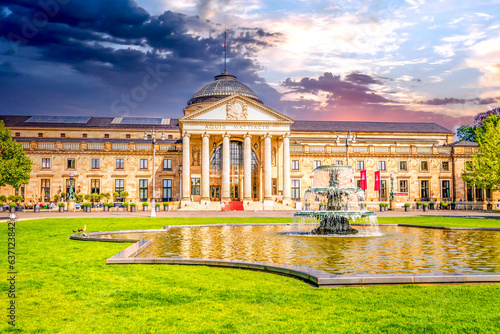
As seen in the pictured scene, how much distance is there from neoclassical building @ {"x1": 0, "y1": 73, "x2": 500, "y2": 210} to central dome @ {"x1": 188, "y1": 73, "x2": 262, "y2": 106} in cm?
39

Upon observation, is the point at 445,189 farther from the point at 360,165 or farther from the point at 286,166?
the point at 286,166

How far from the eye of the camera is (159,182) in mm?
76562

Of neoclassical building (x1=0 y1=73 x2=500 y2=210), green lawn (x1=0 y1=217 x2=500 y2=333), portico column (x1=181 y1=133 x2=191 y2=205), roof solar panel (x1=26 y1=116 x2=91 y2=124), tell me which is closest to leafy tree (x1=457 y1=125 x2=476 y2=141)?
neoclassical building (x1=0 y1=73 x2=500 y2=210)

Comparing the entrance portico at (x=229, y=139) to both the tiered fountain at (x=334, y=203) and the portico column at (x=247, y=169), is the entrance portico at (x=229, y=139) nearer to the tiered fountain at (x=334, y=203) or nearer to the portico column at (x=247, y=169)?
the portico column at (x=247, y=169)

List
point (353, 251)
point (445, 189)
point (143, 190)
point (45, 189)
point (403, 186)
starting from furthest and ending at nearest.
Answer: point (445, 189)
point (403, 186)
point (143, 190)
point (45, 189)
point (353, 251)

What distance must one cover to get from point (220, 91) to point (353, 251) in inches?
2869

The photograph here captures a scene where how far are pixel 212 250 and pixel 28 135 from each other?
8097 cm

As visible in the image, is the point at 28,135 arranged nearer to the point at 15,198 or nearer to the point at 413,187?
the point at 15,198

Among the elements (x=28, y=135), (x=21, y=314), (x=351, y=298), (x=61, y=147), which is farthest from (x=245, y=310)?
(x=28, y=135)

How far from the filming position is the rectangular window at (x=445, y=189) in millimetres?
80312

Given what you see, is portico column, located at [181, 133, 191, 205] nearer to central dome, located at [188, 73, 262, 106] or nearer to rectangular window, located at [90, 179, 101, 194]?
rectangular window, located at [90, 179, 101, 194]

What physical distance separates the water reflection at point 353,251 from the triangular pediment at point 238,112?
4977 centimetres

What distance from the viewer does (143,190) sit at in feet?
249

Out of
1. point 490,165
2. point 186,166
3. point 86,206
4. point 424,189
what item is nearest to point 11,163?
point 86,206
